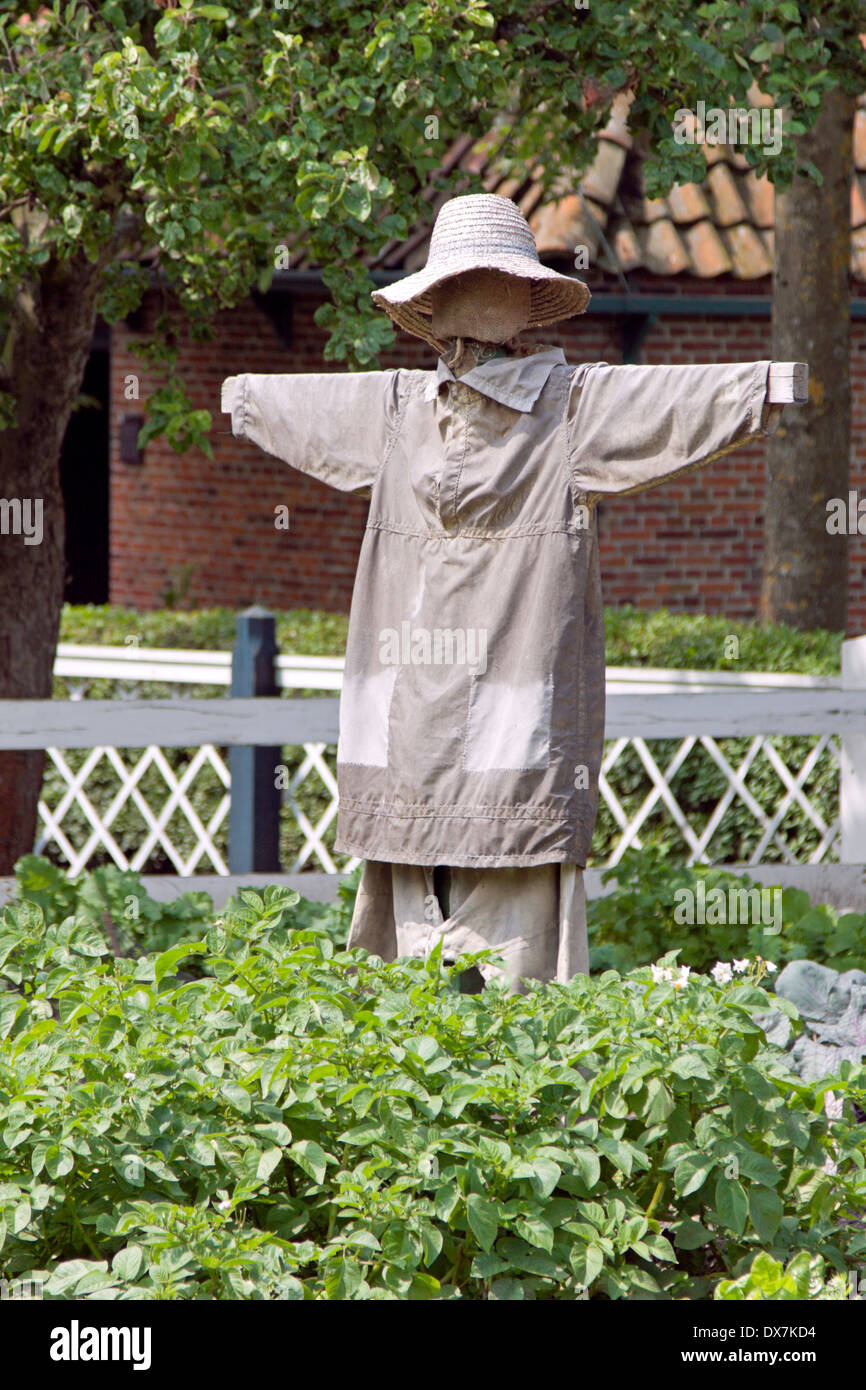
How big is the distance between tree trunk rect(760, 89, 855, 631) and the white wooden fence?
1431 millimetres

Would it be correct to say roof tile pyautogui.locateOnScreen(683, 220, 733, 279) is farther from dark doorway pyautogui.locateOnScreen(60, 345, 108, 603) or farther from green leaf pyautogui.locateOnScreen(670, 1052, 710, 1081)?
green leaf pyautogui.locateOnScreen(670, 1052, 710, 1081)

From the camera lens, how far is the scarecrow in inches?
119

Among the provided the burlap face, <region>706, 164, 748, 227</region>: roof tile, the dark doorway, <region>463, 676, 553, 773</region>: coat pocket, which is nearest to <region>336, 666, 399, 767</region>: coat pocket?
<region>463, 676, 553, 773</region>: coat pocket

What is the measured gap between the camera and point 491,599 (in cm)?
310

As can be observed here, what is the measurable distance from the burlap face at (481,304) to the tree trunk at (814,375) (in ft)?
15.2

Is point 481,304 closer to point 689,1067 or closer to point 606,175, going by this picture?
point 689,1067

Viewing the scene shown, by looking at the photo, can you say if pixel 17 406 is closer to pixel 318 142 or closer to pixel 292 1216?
pixel 318 142

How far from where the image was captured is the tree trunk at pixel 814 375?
24.8ft

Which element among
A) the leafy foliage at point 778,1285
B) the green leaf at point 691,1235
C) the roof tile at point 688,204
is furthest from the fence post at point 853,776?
the roof tile at point 688,204

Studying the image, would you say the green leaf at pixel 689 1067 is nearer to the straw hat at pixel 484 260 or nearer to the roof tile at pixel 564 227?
the straw hat at pixel 484 260

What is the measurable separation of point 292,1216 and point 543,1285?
403 millimetres

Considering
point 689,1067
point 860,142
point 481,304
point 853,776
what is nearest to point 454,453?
point 481,304

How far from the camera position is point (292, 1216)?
94.8 inches

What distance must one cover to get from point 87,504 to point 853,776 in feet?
30.2
